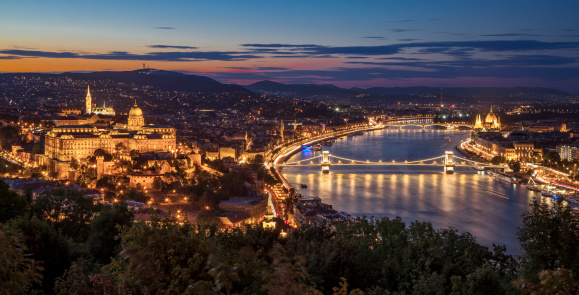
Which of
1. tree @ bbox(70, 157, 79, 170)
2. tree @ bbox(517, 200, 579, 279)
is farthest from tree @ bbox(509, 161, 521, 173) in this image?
tree @ bbox(517, 200, 579, 279)

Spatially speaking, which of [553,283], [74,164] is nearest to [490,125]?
[74,164]

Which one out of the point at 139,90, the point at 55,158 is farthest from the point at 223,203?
the point at 139,90

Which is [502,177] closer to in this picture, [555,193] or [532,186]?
[532,186]

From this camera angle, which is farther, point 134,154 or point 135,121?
point 135,121

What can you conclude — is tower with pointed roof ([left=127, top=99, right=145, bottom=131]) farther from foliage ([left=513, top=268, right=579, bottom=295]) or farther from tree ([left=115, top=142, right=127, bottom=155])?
foliage ([left=513, top=268, right=579, bottom=295])

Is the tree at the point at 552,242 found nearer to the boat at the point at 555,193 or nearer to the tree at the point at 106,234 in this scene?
the tree at the point at 106,234
